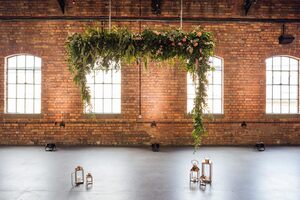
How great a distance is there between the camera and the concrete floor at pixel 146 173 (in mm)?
5078

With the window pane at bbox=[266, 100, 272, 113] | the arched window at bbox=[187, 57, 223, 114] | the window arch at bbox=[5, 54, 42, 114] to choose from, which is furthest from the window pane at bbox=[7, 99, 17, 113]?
the window pane at bbox=[266, 100, 272, 113]

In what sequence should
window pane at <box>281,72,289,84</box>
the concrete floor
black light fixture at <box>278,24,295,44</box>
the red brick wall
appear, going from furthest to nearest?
window pane at <box>281,72,289,84</box> < the red brick wall < black light fixture at <box>278,24,295,44</box> < the concrete floor

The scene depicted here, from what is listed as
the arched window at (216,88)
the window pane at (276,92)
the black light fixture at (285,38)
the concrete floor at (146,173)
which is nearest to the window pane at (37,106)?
the concrete floor at (146,173)

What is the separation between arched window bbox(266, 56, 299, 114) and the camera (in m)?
9.77

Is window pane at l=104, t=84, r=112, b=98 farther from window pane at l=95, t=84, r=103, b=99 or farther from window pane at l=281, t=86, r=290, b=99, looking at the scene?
window pane at l=281, t=86, r=290, b=99

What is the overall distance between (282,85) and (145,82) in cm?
398

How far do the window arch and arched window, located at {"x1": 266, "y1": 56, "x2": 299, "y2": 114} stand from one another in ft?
21.6

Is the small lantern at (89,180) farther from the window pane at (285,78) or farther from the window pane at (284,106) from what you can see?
the window pane at (285,78)

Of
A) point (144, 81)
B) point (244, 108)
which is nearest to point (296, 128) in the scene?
point (244, 108)

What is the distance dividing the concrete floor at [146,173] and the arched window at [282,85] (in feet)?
4.26

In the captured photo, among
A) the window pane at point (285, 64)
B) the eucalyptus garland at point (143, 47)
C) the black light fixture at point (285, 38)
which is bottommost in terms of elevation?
the eucalyptus garland at point (143, 47)

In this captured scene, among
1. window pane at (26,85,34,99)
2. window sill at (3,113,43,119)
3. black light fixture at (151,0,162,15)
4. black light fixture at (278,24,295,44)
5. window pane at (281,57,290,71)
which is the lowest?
window sill at (3,113,43,119)

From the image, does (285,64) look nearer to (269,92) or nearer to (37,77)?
(269,92)

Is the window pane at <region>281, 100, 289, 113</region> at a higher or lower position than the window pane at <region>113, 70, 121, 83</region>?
lower
